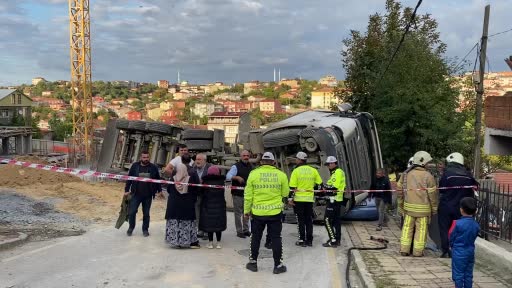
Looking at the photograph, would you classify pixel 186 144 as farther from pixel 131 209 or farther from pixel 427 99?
pixel 427 99

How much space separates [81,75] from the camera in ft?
243

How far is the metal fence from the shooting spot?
27.3 ft

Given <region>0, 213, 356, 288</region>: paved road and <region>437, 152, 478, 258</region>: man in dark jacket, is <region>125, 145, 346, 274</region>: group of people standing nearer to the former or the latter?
<region>0, 213, 356, 288</region>: paved road

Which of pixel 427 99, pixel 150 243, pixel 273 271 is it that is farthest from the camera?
pixel 427 99

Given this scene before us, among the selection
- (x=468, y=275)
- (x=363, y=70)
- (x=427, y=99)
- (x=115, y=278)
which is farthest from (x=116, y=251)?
(x=363, y=70)

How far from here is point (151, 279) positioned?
7.01 m

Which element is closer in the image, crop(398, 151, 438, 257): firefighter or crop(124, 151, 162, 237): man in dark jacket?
crop(398, 151, 438, 257): firefighter

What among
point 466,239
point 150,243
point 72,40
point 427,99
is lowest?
point 150,243

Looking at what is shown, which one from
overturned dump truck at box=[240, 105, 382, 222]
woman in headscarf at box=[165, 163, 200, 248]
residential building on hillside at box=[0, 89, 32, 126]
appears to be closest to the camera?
woman in headscarf at box=[165, 163, 200, 248]

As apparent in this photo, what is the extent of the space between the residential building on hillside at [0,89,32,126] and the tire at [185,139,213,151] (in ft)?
274

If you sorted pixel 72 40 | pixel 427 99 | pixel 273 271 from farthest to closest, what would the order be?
1. pixel 72 40
2. pixel 427 99
3. pixel 273 271

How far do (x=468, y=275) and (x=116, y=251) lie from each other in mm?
5512

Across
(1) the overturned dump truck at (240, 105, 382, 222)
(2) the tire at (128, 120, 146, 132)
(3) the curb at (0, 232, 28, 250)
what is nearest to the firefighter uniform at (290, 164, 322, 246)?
(1) the overturned dump truck at (240, 105, 382, 222)

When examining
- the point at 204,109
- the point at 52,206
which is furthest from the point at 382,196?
the point at 204,109
